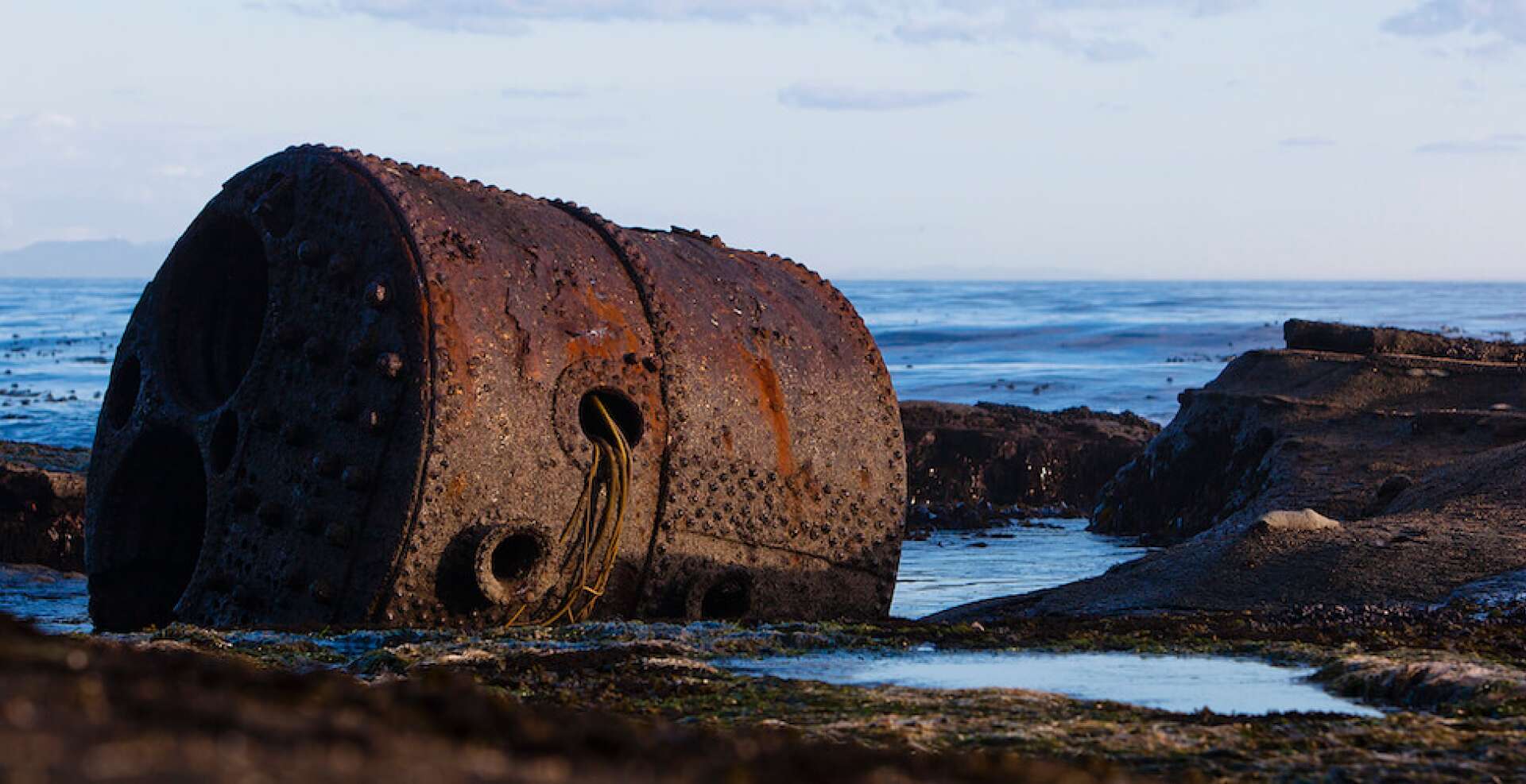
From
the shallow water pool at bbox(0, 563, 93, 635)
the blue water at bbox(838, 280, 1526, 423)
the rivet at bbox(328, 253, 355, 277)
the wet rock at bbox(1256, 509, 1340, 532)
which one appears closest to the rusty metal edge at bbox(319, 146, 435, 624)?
the rivet at bbox(328, 253, 355, 277)


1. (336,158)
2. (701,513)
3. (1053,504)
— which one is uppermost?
(336,158)

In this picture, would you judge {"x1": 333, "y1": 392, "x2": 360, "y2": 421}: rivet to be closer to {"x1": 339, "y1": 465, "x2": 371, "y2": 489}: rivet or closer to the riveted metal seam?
{"x1": 339, "y1": 465, "x2": 371, "y2": 489}: rivet

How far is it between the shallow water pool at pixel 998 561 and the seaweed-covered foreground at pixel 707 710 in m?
2.92

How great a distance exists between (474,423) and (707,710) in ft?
6.39

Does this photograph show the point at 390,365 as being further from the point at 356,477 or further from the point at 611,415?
the point at 611,415

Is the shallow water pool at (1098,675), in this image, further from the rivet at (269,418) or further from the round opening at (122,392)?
the round opening at (122,392)

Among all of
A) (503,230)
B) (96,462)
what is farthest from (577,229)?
(96,462)

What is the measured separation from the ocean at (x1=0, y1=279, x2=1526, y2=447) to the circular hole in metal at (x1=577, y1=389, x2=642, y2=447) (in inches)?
607

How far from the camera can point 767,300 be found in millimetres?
7242

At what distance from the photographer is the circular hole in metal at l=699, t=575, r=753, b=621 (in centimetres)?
682

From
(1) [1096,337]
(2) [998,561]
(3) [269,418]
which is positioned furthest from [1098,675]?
(1) [1096,337]

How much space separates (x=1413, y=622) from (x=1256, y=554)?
1485 millimetres

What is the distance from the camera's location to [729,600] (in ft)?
22.8

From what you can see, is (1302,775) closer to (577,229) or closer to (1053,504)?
(577,229)
